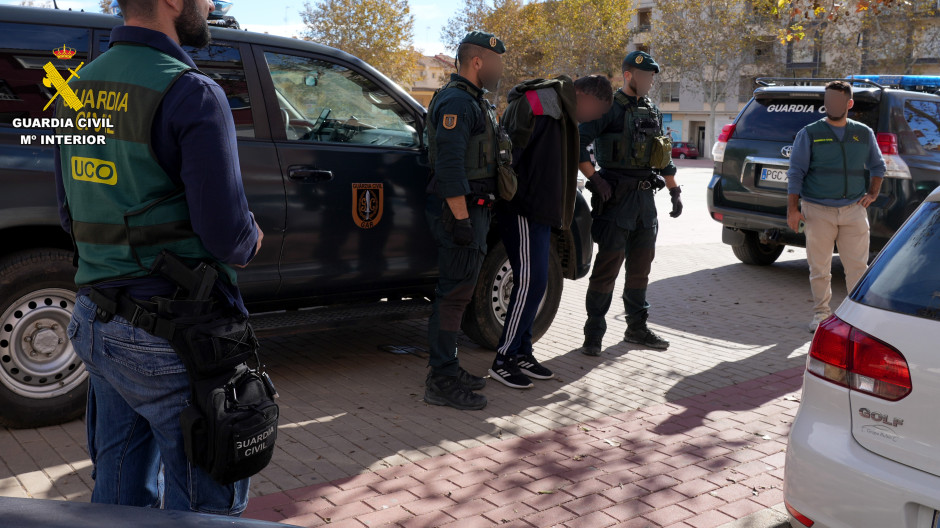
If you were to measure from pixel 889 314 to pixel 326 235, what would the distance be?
316 centimetres

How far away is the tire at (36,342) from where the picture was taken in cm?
436

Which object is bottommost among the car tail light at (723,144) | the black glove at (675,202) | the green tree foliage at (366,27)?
the black glove at (675,202)

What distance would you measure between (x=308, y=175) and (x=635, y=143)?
242cm

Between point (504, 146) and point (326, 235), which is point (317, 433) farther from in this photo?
point (504, 146)

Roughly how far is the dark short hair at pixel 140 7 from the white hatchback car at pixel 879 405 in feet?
7.85

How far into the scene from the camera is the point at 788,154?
877cm

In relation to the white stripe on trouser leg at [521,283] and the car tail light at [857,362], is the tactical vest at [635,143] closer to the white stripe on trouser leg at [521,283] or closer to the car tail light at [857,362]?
the white stripe on trouser leg at [521,283]

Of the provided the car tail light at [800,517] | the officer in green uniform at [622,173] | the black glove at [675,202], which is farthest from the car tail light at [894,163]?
the car tail light at [800,517]

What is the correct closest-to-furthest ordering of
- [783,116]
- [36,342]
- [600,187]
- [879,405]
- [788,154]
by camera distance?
[879,405] < [36,342] < [600,187] < [788,154] < [783,116]

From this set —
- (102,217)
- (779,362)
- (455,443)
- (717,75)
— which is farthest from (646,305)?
(717,75)

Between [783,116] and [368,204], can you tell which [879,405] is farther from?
[783,116]

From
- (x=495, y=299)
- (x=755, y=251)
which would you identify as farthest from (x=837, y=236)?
(x=755, y=251)

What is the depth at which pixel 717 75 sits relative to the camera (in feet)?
191

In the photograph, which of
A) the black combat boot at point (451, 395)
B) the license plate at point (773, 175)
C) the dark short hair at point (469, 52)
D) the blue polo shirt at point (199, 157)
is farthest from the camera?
the license plate at point (773, 175)
